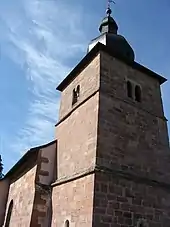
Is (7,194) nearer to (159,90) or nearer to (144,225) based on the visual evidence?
(144,225)

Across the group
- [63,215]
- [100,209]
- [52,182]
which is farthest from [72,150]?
[100,209]

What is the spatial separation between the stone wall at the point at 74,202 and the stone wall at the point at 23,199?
828mm

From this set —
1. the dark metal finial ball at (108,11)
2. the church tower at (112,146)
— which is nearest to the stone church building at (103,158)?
the church tower at (112,146)

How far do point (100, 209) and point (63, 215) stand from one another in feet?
5.57

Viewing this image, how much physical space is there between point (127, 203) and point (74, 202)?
59.7 inches

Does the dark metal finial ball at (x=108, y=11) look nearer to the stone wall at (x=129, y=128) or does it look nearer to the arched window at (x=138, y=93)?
the stone wall at (x=129, y=128)

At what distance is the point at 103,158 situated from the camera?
788 centimetres

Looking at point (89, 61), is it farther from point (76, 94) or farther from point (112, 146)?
point (112, 146)

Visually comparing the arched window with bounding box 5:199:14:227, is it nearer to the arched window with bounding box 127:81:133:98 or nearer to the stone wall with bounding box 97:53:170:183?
the stone wall with bounding box 97:53:170:183

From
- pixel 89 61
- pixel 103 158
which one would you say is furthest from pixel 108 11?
pixel 103 158

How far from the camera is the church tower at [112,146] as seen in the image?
7375 mm

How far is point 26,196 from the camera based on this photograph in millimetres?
9609

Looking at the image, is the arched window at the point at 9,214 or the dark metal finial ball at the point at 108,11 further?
the dark metal finial ball at the point at 108,11

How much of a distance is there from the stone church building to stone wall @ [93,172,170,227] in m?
0.02
